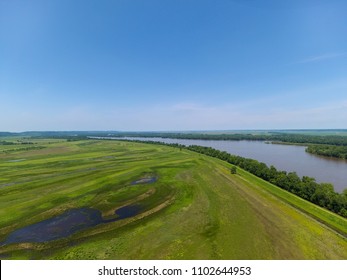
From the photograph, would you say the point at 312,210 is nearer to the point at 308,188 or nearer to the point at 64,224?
the point at 308,188

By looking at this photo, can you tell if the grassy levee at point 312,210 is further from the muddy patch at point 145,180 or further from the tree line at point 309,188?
the muddy patch at point 145,180

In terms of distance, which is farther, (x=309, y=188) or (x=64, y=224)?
(x=309, y=188)

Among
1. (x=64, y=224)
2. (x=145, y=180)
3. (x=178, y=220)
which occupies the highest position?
(x=145, y=180)

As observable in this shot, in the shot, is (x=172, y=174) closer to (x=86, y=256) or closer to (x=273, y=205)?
(x=273, y=205)

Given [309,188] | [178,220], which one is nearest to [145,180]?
[178,220]

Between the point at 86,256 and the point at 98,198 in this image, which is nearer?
the point at 86,256

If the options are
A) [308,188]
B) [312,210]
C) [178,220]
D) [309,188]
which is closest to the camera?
[178,220]

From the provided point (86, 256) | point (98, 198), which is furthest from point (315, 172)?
point (86, 256)

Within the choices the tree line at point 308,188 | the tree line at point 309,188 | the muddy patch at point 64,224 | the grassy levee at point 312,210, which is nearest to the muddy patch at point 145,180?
the muddy patch at point 64,224
